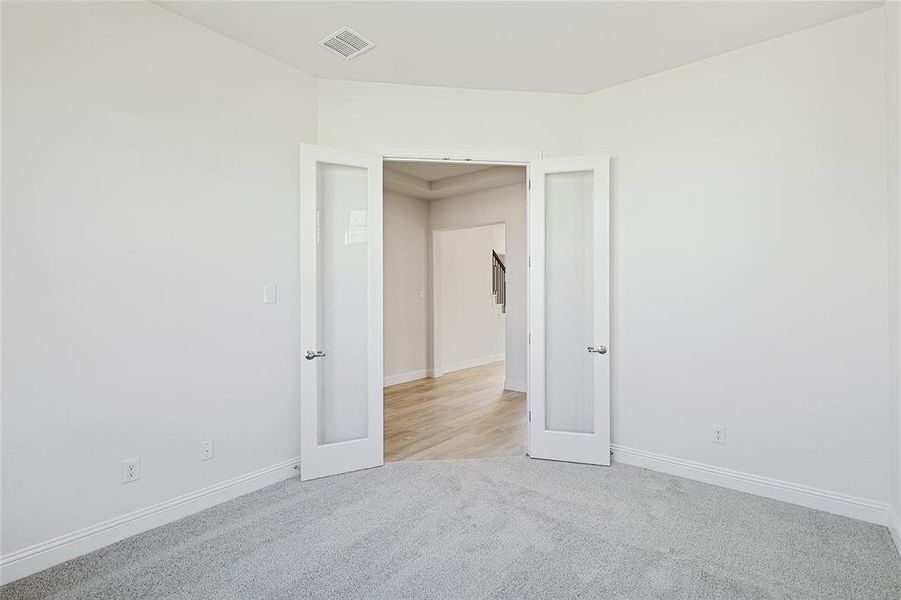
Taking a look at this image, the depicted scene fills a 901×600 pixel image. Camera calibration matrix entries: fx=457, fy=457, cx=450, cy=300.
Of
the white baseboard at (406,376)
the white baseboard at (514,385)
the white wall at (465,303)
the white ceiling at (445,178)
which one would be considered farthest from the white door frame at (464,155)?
the white wall at (465,303)

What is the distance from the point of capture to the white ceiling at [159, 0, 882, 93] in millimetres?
2525

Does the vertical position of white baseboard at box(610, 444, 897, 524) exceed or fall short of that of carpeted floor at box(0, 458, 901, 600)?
it exceeds it

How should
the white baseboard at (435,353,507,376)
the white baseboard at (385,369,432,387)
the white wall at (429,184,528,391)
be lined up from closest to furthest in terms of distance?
the white wall at (429,184,528,391)
the white baseboard at (385,369,432,387)
the white baseboard at (435,353,507,376)

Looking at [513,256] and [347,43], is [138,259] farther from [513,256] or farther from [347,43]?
[513,256]

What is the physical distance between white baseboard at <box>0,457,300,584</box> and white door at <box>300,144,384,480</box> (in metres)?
0.43

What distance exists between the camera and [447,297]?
7367 millimetres

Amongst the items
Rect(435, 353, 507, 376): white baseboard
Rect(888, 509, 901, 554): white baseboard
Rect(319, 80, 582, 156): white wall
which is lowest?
Rect(888, 509, 901, 554): white baseboard

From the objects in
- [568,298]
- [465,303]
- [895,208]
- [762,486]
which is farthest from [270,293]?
[465,303]

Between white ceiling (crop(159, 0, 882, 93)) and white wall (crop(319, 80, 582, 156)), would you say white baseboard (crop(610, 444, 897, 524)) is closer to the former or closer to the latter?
white wall (crop(319, 80, 582, 156))

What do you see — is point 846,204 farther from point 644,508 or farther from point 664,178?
point 644,508

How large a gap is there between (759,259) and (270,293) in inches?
124

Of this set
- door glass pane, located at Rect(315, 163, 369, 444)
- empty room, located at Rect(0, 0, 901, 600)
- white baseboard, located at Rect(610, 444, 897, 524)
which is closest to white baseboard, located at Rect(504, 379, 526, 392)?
empty room, located at Rect(0, 0, 901, 600)

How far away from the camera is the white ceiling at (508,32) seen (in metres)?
2.53

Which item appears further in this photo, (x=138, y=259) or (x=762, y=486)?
(x=762, y=486)
